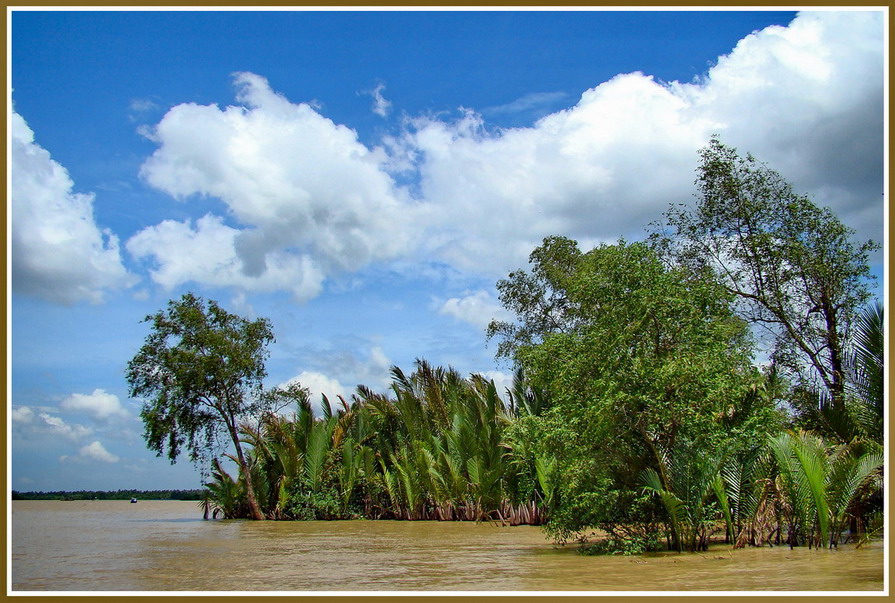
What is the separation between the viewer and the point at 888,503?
25.0ft

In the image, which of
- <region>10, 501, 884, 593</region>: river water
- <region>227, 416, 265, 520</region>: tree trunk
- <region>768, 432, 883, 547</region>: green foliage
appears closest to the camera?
<region>10, 501, 884, 593</region>: river water

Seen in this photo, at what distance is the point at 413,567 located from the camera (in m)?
10.5

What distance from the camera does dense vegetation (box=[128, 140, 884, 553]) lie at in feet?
37.2

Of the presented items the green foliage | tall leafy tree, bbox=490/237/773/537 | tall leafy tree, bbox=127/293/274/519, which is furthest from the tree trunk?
the green foliage

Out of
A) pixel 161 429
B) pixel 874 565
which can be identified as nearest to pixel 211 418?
pixel 161 429

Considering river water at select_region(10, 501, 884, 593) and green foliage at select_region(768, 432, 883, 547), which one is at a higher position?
green foliage at select_region(768, 432, 883, 547)

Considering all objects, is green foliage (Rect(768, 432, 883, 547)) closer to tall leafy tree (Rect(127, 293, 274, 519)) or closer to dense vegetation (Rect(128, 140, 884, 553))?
dense vegetation (Rect(128, 140, 884, 553))

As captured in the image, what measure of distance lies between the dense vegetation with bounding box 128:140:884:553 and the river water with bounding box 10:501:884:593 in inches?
35.5

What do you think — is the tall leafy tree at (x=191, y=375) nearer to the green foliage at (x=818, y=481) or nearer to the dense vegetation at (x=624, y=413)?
the dense vegetation at (x=624, y=413)

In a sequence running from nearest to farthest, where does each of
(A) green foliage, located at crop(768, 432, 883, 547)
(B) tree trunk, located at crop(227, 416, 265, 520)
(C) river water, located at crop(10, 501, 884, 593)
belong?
(C) river water, located at crop(10, 501, 884, 593) < (A) green foliage, located at crop(768, 432, 883, 547) < (B) tree trunk, located at crop(227, 416, 265, 520)


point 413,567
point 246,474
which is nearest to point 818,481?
point 413,567

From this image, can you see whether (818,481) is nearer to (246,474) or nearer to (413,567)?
(413,567)

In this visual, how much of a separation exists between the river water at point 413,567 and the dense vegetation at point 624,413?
2.96ft

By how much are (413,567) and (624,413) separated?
12.7 feet
